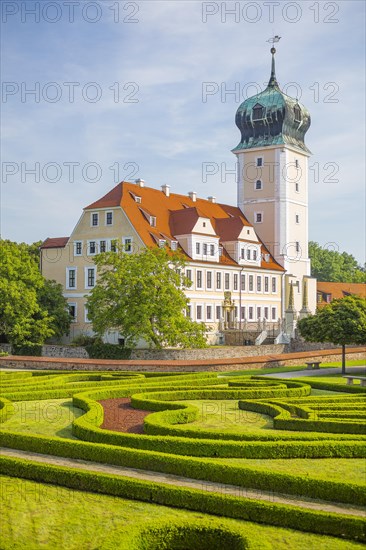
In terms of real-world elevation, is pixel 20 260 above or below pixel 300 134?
below

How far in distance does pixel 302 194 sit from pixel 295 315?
1519 centimetres

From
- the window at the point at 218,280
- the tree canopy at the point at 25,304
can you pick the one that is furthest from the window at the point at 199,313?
the tree canopy at the point at 25,304

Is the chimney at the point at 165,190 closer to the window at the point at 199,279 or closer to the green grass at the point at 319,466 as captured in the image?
the window at the point at 199,279

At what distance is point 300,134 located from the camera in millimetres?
72875

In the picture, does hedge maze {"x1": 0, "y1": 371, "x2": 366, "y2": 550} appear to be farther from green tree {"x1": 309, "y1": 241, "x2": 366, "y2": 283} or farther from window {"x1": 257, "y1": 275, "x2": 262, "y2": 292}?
green tree {"x1": 309, "y1": 241, "x2": 366, "y2": 283}

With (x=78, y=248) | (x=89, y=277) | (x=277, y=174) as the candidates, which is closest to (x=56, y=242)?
(x=78, y=248)

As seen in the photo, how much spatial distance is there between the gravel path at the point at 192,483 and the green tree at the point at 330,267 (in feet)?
315

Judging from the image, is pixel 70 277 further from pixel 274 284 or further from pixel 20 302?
pixel 274 284

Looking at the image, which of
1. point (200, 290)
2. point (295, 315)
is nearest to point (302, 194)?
point (295, 315)

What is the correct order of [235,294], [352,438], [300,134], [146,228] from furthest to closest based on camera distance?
1. [300,134]
2. [235,294]
3. [146,228]
4. [352,438]

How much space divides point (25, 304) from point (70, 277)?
9379mm

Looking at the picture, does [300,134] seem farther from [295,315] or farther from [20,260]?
[20,260]

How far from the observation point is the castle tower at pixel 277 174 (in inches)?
2761

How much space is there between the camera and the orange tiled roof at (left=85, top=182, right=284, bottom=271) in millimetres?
56500
